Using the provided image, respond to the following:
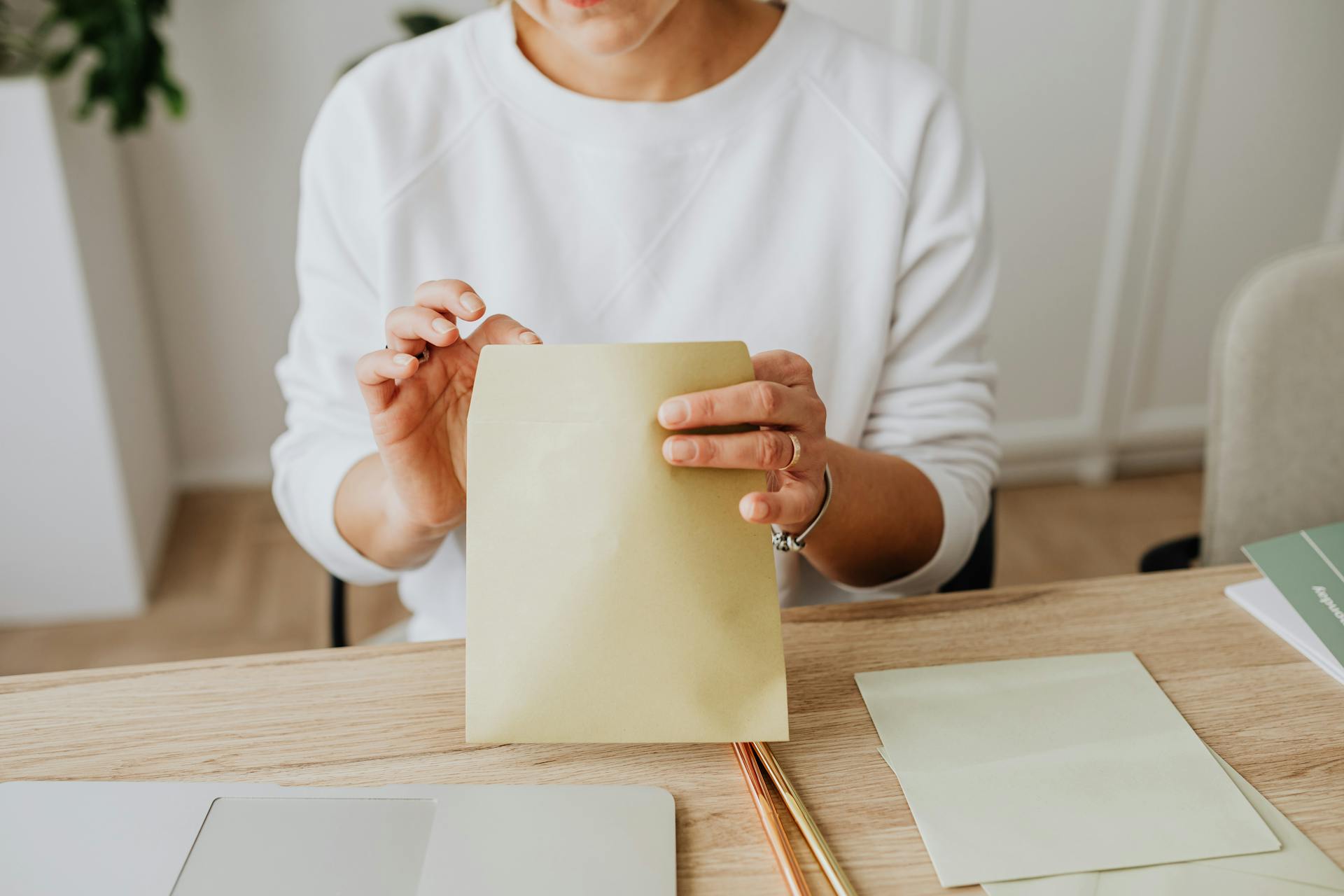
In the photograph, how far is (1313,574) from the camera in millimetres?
713

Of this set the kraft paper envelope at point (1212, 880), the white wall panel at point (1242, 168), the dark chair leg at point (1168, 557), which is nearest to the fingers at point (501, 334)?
the kraft paper envelope at point (1212, 880)

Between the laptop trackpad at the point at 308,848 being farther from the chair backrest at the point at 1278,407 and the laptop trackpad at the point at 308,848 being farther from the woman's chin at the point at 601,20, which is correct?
the chair backrest at the point at 1278,407

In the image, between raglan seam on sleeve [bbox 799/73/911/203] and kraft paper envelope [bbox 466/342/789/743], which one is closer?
kraft paper envelope [bbox 466/342/789/743]

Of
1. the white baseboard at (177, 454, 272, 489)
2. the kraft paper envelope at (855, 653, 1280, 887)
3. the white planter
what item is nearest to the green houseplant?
the white planter

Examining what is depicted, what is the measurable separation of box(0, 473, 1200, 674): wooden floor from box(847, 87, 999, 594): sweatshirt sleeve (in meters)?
1.29

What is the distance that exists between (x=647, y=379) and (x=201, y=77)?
1.93 meters

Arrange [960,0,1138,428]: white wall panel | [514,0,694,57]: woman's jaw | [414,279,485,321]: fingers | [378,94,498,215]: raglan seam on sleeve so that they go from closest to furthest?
[414,279,485,321]: fingers
[514,0,694,57]: woman's jaw
[378,94,498,215]: raglan seam on sleeve
[960,0,1138,428]: white wall panel

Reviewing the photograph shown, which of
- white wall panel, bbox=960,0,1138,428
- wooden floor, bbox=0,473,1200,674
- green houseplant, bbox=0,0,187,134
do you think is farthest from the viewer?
white wall panel, bbox=960,0,1138,428

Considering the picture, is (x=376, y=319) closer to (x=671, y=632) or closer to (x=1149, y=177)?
(x=671, y=632)

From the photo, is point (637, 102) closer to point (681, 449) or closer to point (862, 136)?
point (862, 136)

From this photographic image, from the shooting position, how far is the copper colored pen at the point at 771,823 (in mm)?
502

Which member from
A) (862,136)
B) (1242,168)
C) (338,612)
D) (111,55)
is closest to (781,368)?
Answer: (862,136)

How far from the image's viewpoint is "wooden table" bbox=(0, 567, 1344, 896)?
55cm

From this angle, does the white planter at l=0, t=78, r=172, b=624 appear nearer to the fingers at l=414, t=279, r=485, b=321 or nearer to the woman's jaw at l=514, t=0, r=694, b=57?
the woman's jaw at l=514, t=0, r=694, b=57
